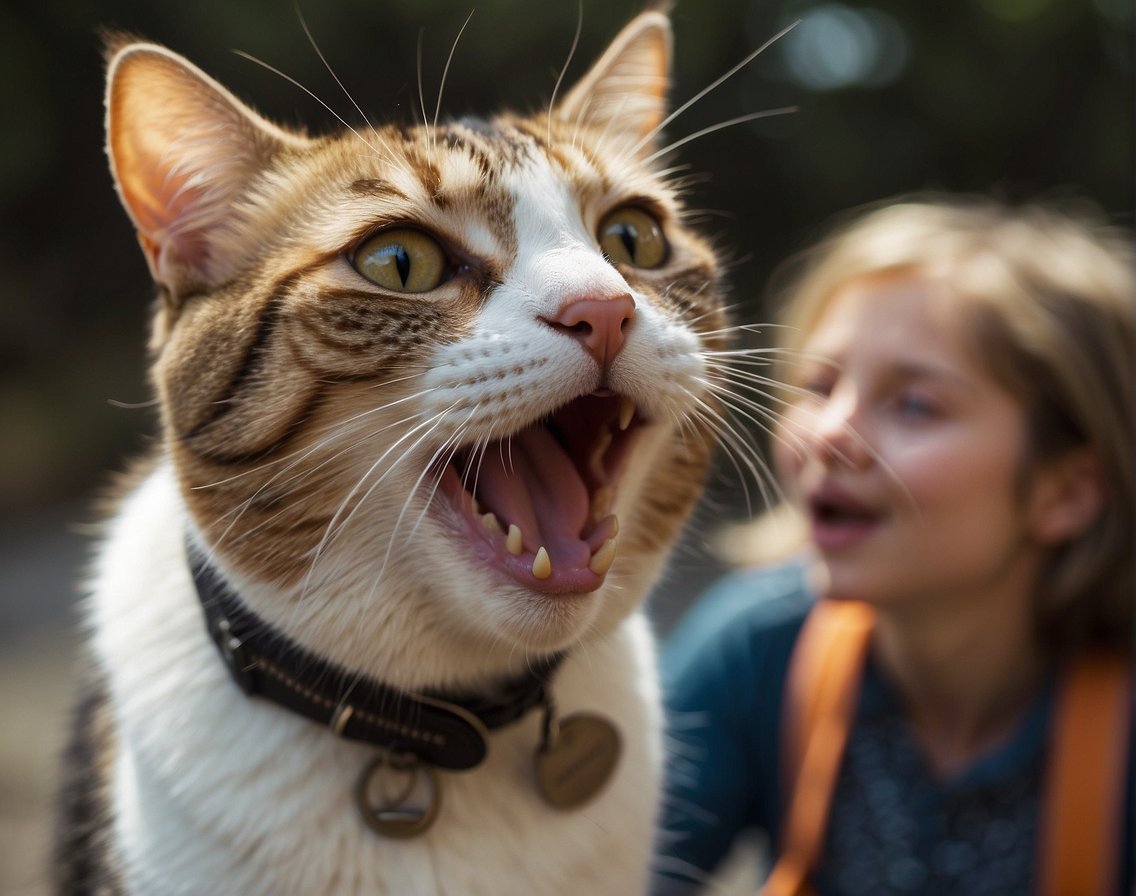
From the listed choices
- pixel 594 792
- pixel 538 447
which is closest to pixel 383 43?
pixel 538 447

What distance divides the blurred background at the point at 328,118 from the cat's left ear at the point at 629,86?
51 millimetres

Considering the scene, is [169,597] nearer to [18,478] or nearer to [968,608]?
[968,608]

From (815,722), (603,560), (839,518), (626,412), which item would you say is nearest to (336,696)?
(603,560)

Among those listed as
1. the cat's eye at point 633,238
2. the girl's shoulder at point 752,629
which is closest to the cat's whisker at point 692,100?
the cat's eye at point 633,238

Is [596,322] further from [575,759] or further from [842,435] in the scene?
[842,435]

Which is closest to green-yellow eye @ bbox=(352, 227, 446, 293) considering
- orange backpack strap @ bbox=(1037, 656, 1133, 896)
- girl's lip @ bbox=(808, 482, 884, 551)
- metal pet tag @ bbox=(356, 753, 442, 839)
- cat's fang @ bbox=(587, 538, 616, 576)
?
cat's fang @ bbox=(587, 538, 616, 576)

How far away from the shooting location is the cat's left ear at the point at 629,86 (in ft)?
3.98

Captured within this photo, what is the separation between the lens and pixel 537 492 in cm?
103

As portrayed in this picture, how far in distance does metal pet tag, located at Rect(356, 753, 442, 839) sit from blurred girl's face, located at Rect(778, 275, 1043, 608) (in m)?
0.82

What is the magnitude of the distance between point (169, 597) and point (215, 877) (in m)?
0.34

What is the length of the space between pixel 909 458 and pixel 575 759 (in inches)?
31.1

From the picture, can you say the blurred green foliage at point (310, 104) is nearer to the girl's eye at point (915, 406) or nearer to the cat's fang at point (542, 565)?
the girl's eye at point (915, 406)

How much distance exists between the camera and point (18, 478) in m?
2.53

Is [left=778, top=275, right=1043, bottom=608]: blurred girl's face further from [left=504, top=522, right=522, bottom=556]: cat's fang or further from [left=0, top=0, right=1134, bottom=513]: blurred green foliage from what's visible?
[left=504, top=522, right=522, bottom=556]: cat's fang
